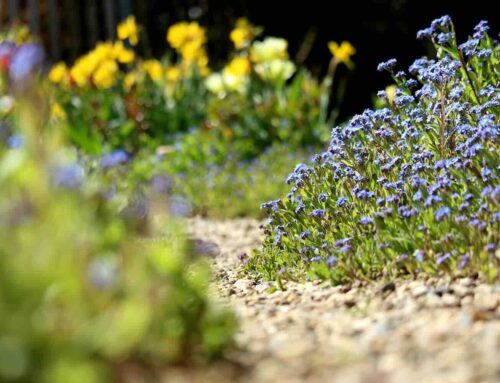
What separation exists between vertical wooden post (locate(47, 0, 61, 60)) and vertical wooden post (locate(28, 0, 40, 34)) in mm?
250

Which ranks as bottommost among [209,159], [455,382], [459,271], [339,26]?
[455,382]

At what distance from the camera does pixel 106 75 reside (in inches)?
321

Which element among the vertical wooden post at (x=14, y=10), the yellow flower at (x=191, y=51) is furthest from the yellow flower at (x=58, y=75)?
the vertical wooden post at (x=14, y=10)

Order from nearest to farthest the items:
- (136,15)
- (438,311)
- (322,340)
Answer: (322,340) → (438,311) → (136,15)

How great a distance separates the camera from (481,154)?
9.87 ft

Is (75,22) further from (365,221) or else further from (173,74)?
(365,221)

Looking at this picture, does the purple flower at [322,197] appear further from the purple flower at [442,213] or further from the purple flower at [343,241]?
the purple flower at [442,213]

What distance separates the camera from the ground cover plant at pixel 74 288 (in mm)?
1728

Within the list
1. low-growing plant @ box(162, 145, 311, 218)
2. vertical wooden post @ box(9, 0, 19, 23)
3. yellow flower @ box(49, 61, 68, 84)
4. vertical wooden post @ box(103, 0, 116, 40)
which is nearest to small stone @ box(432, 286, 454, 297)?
low-growing plant @ box(162, 145, 311, 218)

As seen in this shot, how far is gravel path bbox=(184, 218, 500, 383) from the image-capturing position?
76.9 inches

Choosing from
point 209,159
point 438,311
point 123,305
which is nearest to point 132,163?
point 209,159

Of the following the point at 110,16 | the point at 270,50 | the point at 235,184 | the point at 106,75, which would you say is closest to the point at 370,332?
the point at 235,184

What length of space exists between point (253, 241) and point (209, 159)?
2279mm

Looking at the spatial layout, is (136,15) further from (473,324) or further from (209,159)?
(473,324)
